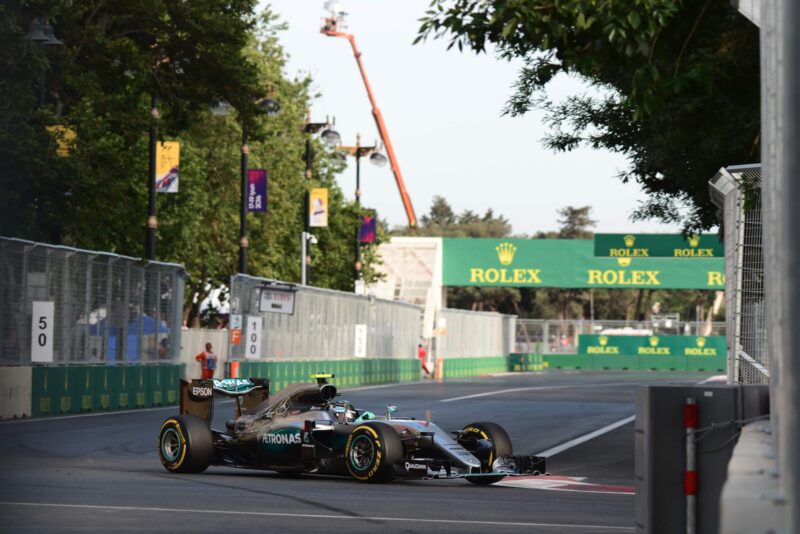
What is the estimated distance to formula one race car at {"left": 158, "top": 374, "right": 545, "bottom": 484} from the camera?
15531 mm

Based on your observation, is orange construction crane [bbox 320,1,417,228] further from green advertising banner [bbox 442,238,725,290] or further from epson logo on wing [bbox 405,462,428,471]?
epson logo on wing [bbox 405,462,428,471]

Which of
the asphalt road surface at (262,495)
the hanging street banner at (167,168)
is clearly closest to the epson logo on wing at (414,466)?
the asphalt road surface at (262,495)

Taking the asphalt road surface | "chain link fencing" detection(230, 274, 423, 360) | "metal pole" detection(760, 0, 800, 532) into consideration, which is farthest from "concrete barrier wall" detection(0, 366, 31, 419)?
"metal pole" detection(760, 0, 800, 532)

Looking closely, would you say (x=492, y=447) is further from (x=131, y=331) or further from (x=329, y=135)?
(x=329, y=135)

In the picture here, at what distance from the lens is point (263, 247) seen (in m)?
59.9

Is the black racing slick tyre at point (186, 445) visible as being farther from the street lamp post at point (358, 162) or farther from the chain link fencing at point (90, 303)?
the street lamp post at point (358, 162)

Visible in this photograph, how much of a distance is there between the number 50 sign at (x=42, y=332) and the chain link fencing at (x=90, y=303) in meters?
0.11

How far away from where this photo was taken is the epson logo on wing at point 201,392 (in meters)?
17.5

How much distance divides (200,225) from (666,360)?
130ft

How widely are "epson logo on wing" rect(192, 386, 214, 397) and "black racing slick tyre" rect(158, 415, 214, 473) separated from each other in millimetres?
821

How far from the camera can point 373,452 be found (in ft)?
50.9

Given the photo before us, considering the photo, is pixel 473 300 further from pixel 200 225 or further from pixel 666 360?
pixel 200 225

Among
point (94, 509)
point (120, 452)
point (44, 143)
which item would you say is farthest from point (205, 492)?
point (44, 143)

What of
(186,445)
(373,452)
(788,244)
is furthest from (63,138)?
(788,244)
